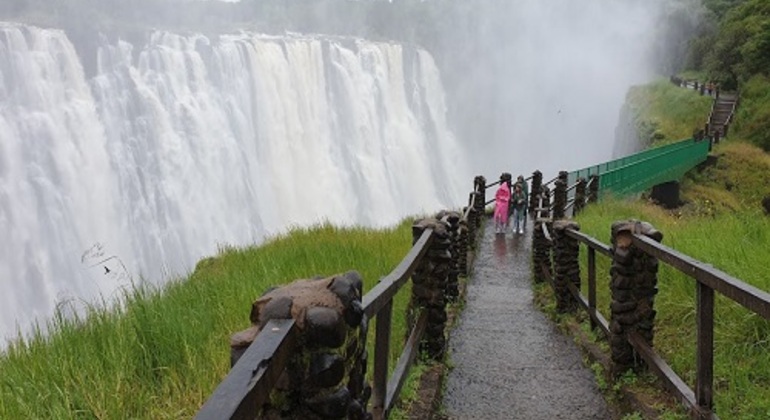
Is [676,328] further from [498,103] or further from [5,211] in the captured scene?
[498,103]

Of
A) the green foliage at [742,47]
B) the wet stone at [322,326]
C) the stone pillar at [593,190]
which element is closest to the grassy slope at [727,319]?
the wet stone at [322,326]

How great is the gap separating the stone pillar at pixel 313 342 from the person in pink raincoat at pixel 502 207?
14038mm

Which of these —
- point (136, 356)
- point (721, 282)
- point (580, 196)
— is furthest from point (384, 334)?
point (580, 196)

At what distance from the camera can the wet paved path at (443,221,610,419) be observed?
4969 mm

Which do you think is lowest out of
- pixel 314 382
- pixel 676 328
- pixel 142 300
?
pixel 676 328

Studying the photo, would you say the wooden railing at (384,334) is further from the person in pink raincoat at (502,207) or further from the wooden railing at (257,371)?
the person in pink raincoat at (502,207)

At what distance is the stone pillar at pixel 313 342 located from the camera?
2.08 meters

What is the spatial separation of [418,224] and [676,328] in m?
2.13

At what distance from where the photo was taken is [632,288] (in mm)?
4887

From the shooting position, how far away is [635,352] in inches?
192

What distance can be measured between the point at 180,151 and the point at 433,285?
24.6 m

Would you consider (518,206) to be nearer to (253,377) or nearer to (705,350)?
(705,350)

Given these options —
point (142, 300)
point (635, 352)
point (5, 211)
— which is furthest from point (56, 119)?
point (635, 352)

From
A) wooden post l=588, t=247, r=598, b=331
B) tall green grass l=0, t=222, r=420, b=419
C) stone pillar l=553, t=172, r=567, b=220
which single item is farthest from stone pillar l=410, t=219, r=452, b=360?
stone pillar l=553, t=172, r=567, b=220
